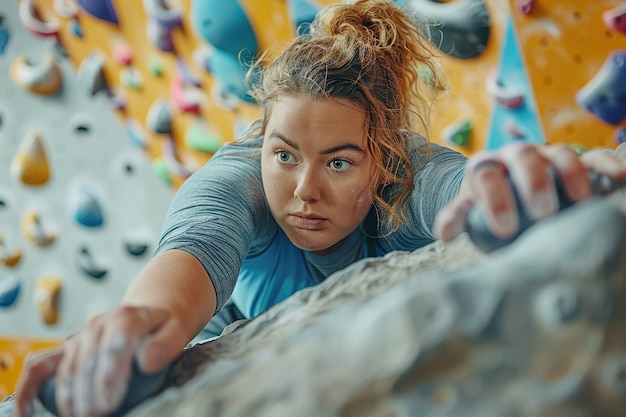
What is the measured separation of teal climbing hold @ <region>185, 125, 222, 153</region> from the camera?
55.6 inches

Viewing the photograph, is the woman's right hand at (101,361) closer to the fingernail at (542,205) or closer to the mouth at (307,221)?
the fingernail at (542,205)

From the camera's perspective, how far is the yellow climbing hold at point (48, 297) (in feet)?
5.22

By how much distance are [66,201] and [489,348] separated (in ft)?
4.86

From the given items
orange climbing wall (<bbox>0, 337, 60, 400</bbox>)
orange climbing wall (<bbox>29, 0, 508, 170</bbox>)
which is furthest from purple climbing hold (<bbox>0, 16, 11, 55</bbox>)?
orange climbing wall (<bbox>0, 337, 60, 400</bbox>)

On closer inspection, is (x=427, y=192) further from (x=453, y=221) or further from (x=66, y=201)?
(x=66, y=201)

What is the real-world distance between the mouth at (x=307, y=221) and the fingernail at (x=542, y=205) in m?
0.35

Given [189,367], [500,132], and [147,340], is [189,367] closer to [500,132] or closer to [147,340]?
[147,340]

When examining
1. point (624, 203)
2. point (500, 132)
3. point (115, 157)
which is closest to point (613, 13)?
point (500, 132)

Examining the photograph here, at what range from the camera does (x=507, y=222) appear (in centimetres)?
29

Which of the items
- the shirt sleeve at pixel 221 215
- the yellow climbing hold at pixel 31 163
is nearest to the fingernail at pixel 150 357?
the shirt sleeve at pixel 221 215

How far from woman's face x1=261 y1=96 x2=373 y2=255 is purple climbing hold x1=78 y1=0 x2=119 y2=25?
3.11ft

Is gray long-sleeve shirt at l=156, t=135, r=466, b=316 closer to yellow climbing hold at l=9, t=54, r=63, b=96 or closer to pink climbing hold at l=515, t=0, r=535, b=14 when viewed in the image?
pink climbing hold at l=515, t=0, r=535, b=14

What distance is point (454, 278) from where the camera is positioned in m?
0.25

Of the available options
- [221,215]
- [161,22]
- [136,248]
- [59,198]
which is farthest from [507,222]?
[59,198]
